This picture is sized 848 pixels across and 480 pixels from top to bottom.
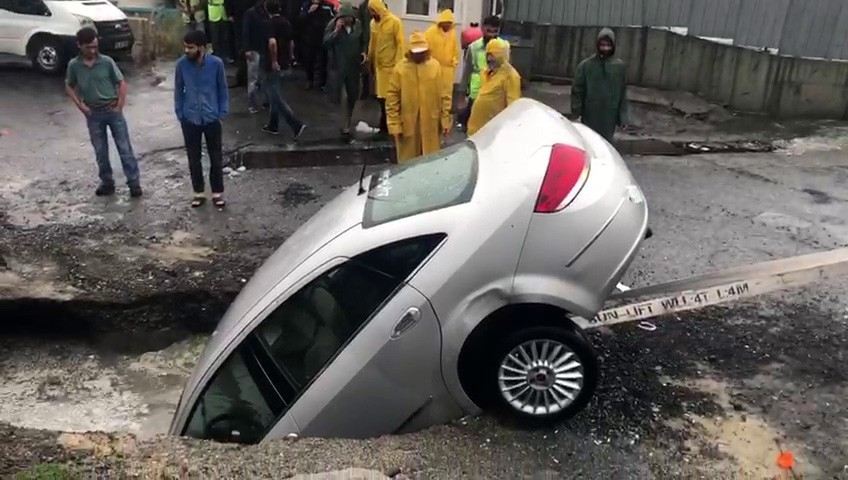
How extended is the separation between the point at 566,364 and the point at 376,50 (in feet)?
23.0

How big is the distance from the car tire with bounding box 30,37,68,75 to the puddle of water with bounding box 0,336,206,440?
948cm

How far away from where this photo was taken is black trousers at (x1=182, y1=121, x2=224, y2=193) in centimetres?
809

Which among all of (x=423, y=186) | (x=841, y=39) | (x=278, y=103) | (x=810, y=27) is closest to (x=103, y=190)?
(x=278, y=103)

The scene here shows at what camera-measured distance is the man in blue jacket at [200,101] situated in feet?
25.6

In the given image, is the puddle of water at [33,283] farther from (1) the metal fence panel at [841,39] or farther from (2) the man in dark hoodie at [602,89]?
(1) the metal fence panel at [841,39]

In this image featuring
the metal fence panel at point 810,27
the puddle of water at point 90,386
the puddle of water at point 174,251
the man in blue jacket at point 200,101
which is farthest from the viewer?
the metal fence panel at point 810,27

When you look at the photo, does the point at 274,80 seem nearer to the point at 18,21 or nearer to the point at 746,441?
the point at 18,21

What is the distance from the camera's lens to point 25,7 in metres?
14.4

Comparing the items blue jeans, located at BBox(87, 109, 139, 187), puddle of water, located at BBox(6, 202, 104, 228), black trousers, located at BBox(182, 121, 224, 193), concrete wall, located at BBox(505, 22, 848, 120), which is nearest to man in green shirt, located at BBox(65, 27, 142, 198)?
blue jeans, located at BBox(87, 109, 139, 187)

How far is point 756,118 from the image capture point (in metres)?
12.0

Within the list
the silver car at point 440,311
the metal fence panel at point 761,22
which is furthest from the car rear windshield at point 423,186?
the metal fence panel at point 761,22

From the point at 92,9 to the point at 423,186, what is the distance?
12.7 meters

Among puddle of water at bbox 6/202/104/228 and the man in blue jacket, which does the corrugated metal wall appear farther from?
puddle of water at bbox 6/202/104/228

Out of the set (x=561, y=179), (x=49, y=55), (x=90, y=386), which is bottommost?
(x=90, y=386)
